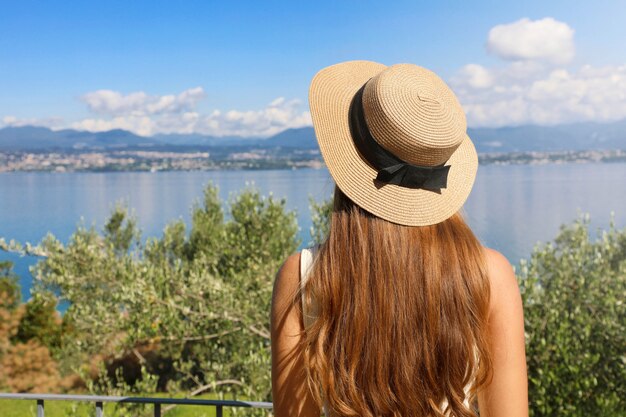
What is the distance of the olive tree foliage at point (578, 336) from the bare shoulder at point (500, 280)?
4566 millimetres

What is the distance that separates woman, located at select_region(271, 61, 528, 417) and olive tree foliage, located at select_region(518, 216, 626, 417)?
455 centimetres

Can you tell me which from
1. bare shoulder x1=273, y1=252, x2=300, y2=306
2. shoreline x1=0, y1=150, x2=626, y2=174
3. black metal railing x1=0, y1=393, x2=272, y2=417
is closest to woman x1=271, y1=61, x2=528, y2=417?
bare shoulder x1=273, y1=252, x2=300, y2=306

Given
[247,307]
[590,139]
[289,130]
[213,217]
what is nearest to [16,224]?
[213,217]

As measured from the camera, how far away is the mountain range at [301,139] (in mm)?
88188

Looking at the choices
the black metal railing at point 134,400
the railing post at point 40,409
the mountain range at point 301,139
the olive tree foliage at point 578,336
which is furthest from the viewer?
the mountain range at point 301,139

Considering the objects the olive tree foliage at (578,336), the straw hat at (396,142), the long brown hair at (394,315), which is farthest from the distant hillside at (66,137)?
the long brown hair at (394,315)

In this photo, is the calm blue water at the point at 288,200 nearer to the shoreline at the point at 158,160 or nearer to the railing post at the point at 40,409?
the railing post at the point at 40,409

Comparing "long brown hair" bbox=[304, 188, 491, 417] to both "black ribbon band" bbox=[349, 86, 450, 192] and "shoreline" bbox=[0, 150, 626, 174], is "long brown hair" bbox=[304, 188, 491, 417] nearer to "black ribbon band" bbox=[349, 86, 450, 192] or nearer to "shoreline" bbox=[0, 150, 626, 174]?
"black ribbon band" bbox=[349, 86, 450, 192]

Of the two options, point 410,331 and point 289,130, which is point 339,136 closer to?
point 410,331

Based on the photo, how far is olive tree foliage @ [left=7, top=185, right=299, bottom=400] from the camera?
6.64 meters

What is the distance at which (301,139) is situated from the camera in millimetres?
121062

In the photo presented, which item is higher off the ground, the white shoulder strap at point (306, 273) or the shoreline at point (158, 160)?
the shoreline at point (158, 160)

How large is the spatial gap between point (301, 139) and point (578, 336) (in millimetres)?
116838

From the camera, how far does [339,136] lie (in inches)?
54.7
